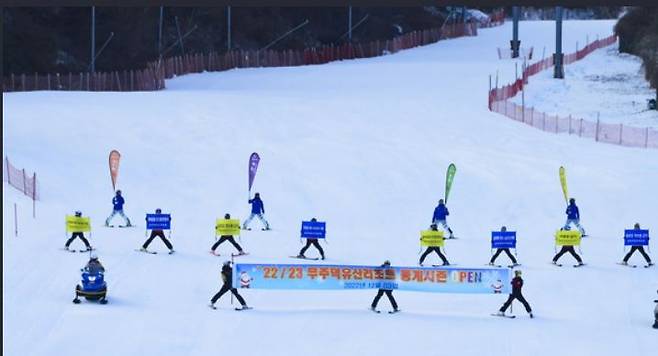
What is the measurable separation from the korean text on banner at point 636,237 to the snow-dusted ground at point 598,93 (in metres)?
24.7

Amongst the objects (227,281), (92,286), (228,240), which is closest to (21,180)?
(228,240)

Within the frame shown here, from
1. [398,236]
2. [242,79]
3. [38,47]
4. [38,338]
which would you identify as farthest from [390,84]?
[38,338]

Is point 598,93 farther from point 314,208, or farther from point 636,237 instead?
point 636,237

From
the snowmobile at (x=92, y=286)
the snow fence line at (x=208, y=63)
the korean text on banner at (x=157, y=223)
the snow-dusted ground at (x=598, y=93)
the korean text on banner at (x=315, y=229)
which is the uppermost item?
the snow fence line at (x=208, y=63)

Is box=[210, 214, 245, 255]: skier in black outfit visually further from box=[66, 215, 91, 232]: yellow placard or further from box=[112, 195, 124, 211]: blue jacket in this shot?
box=[112, 195, 124, 211]: blue jacket

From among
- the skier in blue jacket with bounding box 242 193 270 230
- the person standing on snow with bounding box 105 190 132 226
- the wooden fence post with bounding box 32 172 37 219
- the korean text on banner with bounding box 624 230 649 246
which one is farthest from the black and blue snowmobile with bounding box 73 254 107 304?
the korean text on banner with bounding box 624 230 649 246

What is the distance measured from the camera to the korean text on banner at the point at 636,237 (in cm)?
3322

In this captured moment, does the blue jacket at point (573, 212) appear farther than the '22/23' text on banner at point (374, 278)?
Yes

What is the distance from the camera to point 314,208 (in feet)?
135

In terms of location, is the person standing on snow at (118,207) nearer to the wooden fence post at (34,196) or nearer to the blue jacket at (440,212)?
the wooden fence post at (34,196)

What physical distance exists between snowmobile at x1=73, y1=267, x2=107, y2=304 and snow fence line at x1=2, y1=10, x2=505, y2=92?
34.2 meters

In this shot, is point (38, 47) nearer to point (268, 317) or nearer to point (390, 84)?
point (390, 84)

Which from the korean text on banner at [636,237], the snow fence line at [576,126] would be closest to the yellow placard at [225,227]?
the korean text on banner at [636,237]

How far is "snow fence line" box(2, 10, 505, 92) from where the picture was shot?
65.8m
